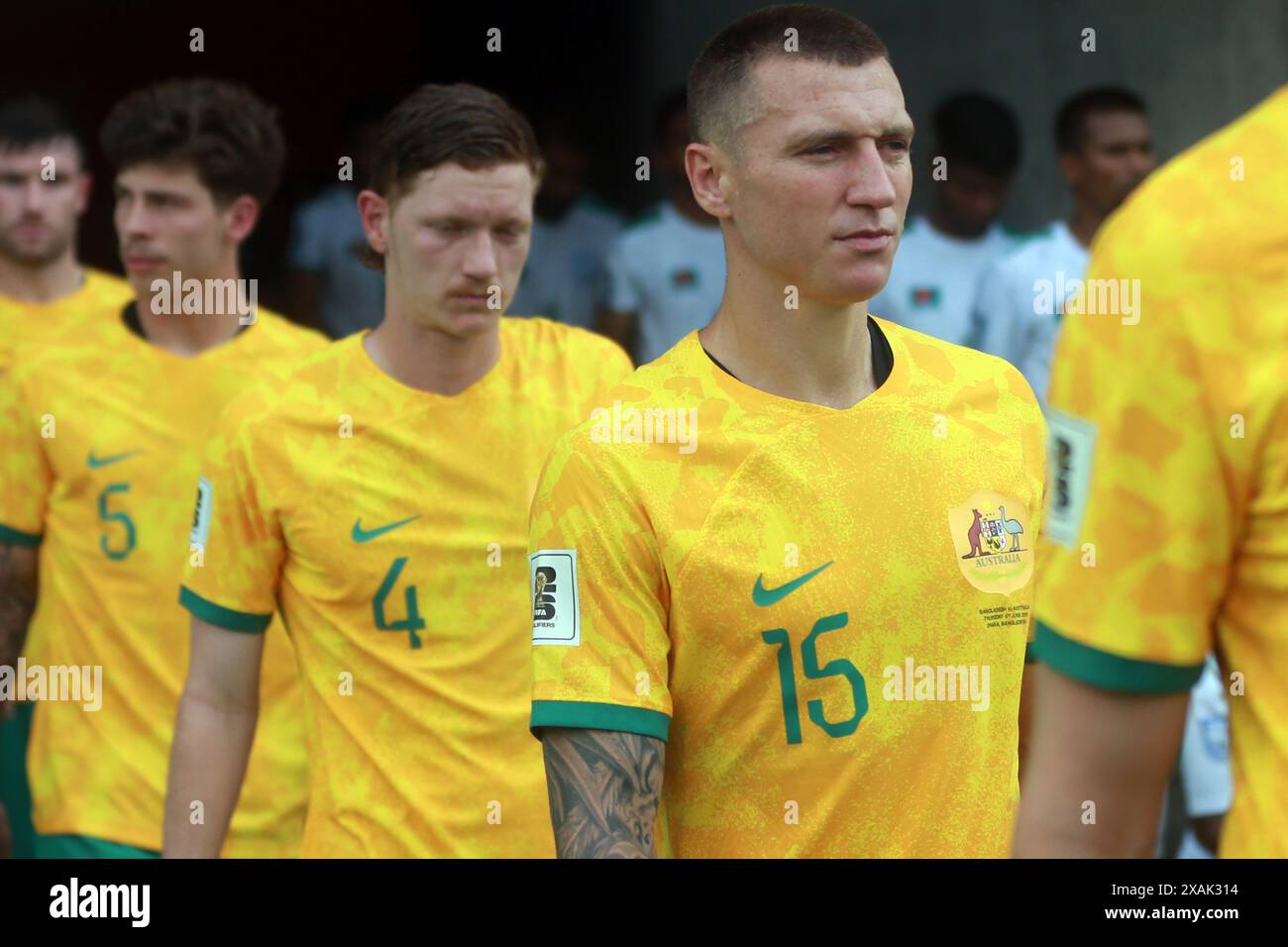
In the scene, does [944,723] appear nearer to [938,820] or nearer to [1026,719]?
[938,820]

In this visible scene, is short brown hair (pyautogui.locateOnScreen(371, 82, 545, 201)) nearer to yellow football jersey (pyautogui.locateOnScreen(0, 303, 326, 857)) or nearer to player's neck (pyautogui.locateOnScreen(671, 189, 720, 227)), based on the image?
yellow football jersey (pyautogui.locateOnScreen(0, 303, 326, 857))

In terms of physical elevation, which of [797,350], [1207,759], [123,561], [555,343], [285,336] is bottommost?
[1207,759]

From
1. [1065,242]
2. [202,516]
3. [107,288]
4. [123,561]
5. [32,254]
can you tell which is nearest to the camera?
[202,516]

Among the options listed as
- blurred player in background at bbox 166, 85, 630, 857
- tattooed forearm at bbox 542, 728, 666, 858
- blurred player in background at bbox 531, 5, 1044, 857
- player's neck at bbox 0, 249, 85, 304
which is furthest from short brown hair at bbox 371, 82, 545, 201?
player's neck at bbox 0, 249, 85, 304

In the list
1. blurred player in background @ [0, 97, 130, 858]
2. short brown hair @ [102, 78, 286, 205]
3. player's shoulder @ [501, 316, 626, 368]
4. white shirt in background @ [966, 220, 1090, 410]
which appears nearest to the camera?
player's shoulder @ [501, 316, 626, 368]

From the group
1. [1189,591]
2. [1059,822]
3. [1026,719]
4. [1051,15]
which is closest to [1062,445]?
[1189,591]

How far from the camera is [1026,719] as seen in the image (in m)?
3.28

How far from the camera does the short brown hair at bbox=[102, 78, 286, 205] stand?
4.94 m

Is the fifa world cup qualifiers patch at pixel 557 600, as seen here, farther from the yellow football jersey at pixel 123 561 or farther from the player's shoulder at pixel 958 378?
the yellow football jersey at pixel 123 561

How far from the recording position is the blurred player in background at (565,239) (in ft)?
24.4

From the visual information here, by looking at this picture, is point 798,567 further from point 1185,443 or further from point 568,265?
point 568,265

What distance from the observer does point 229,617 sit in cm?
390

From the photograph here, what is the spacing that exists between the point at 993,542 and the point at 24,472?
8.84 feet

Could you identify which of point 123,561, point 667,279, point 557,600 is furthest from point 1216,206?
point 667,279
